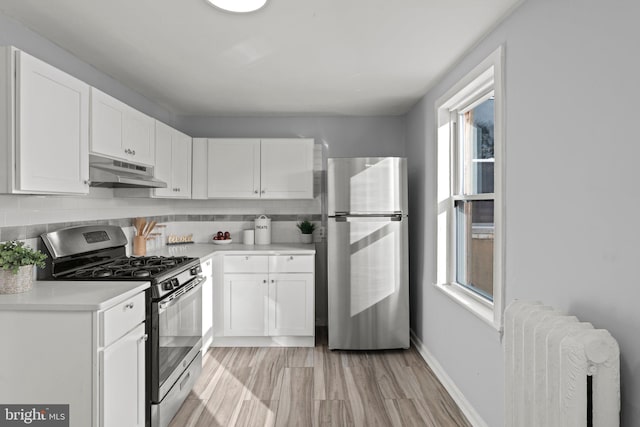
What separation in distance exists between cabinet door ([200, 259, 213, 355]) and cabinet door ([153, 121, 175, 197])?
73 cm

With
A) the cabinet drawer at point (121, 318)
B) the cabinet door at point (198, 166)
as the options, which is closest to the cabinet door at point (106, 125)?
the cabinet drawer at point (121, 318)

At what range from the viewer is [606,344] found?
4.06 ft

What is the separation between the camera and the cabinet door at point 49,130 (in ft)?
6.01

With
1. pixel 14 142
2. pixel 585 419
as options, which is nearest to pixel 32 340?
pixel 14 142

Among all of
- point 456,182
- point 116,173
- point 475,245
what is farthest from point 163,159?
point 475,245

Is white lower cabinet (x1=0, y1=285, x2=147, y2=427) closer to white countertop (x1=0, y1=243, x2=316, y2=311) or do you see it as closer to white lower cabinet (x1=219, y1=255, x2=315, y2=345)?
white countertop (x1=0, y1=243, x2=316, y2=311)

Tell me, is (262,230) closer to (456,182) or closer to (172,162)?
(172,162)

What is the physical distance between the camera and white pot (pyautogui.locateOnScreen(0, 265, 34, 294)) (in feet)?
6.49

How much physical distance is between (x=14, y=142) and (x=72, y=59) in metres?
1.20

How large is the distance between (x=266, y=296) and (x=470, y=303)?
1.97 meters

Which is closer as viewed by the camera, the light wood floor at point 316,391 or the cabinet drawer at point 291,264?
the light wood floor at point 316,391

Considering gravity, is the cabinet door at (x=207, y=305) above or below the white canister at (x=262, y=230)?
below

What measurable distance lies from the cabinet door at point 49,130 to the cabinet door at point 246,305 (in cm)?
188

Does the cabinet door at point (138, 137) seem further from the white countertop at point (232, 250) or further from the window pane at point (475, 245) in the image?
the window pane at point (475, 245)
